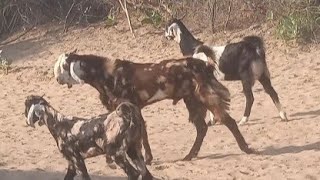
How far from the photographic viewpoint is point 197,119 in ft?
30.6

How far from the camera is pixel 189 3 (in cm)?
1730

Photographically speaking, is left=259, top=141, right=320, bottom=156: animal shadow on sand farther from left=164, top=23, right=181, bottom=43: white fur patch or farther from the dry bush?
the dry bush

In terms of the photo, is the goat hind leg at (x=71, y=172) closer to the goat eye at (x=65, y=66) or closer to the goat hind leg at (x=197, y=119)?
the goat eye at (x=65, y=66)

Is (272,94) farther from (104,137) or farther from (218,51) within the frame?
(104,137)

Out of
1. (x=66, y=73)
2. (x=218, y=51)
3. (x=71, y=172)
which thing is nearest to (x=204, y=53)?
(x=218, y=51)

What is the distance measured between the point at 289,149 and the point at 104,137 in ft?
8.83

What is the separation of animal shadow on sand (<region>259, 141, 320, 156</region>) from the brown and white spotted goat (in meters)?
2.03

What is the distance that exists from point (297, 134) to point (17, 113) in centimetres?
465

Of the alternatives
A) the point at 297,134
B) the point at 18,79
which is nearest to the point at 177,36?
the point at 297,134

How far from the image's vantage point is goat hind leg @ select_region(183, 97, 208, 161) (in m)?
9.23

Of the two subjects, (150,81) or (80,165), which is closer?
(80,165)

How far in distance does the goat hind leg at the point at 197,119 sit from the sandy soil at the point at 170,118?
13cm

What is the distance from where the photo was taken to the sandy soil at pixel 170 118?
29.1ft

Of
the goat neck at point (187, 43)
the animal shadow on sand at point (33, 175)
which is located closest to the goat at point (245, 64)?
the goat neck at point (187, 43)
